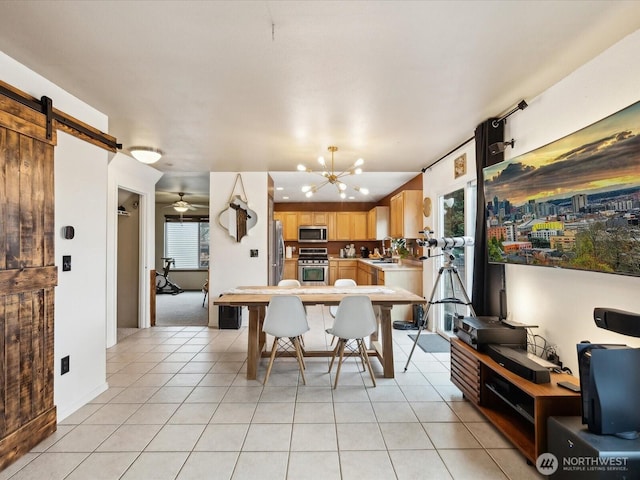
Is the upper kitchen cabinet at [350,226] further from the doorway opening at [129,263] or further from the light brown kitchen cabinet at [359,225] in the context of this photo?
the doorway opening at [129,263]

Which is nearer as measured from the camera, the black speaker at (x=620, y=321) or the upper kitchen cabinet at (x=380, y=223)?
the black speaker at (x=620, y=321)

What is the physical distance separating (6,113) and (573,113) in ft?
11.1

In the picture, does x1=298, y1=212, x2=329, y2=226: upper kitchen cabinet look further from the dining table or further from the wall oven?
the dining table

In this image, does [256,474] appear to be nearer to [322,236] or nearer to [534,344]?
[534,344]

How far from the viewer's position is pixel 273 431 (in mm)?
2133

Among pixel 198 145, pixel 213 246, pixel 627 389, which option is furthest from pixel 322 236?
pixel 627 389

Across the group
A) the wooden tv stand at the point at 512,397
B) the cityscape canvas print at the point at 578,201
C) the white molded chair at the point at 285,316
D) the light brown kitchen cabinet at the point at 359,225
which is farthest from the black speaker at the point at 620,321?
the light brown kitchen cabinet at the point at 359,225

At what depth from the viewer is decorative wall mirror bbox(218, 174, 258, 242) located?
4.80m

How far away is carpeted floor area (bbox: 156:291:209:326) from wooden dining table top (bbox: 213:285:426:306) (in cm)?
230

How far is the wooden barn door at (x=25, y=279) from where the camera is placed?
1.81 m

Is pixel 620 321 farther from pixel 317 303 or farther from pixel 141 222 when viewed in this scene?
pixel 141 222

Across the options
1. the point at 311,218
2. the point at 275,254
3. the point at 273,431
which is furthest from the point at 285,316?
the point at 311,218

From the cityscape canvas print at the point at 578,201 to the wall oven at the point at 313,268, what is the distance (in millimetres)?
5310

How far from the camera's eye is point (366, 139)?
10.9ft
